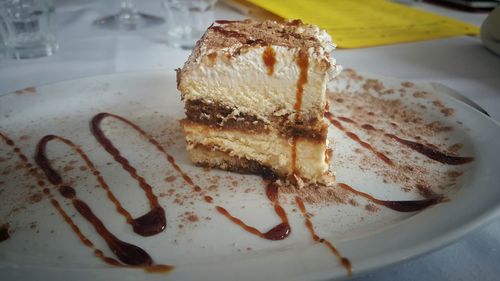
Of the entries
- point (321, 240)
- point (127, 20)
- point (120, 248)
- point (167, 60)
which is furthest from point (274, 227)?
point (127, 20)

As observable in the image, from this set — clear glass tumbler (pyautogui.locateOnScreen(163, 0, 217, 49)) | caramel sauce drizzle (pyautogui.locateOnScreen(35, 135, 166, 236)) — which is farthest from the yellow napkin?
caramel sauce drizzle (pyautogui.locateOnScreen(35, 135, 166, 236))

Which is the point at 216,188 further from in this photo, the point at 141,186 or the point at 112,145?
the point at 112,145

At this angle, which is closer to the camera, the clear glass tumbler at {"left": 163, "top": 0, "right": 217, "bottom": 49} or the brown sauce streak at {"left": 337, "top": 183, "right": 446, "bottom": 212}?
the brown sauce streak at {"left": 337, "top": 183, "right": 446, "bottom": 212}

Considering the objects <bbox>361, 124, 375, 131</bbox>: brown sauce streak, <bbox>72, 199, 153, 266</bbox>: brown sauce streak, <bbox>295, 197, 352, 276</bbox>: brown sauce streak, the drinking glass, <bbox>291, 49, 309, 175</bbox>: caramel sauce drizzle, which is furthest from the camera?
the drinking glass

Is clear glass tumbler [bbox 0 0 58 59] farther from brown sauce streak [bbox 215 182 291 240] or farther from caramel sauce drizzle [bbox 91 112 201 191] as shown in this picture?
brown sauce streak [bbox 215 182 291 240]

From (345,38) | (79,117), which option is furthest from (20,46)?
(345,38)

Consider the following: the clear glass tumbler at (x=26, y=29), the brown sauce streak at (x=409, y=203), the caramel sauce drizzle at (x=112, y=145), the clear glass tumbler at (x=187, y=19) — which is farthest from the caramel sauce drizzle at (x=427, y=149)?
the clear glass tumbler at (x=26, y=29)

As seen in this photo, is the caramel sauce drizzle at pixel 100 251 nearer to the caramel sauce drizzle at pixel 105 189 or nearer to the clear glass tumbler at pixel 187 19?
the caramel sauce drizzle at pixel 105 189
